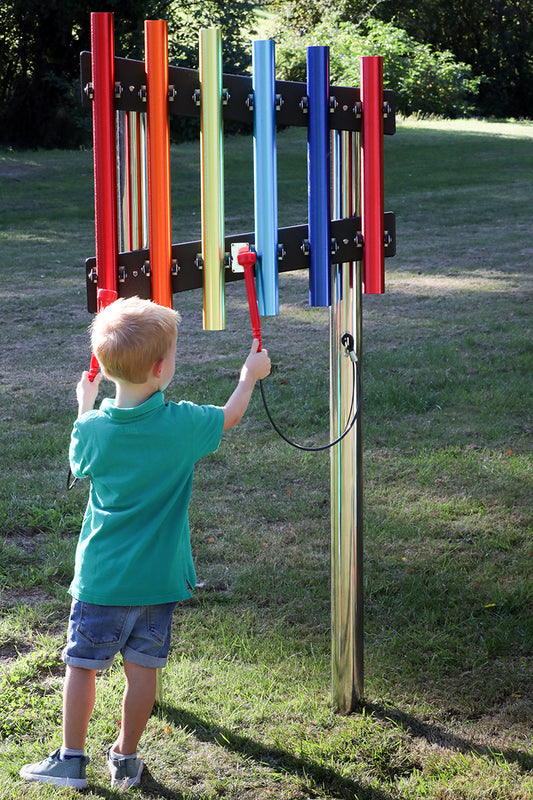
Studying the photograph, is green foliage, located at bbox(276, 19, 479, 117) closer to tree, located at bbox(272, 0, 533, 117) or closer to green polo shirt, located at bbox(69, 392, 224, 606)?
tree, located at bbox(272, 0, 533, 117)

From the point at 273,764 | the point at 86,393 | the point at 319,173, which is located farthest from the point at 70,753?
the point at 319,173

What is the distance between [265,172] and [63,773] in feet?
5.54

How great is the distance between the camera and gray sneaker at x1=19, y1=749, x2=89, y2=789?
2424 mm

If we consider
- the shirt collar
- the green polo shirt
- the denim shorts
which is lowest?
the denim shorts

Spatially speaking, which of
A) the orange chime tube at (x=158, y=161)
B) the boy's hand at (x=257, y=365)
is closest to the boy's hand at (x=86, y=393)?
the orange chime tube at (x=158, y=161)

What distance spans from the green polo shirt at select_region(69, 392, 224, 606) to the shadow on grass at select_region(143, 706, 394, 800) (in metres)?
0.58

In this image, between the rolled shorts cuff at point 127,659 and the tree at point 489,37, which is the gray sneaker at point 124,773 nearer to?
the rolled shorts cuff at point 127,659

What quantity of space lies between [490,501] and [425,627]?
3.78 ft

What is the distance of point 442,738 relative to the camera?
2658mm

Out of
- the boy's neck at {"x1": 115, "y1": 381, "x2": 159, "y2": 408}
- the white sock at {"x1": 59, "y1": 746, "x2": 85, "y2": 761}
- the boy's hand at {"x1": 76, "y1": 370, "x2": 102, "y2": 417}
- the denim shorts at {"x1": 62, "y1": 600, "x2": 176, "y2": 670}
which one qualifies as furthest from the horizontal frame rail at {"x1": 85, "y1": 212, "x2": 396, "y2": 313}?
the white sock at {"x1": 59, "y1": 746, "x2": 85, "y2": 761}

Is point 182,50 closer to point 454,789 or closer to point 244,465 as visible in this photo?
point 244,465

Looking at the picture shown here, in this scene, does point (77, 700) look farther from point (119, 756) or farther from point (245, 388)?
A: point (245, 388)

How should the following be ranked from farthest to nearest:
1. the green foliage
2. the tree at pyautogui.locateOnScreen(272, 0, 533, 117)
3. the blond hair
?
the tree at pyautogui.locateOnScreen(272, 0, 533, 117) < the green foliage < the blond hair

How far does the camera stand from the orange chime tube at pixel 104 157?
2291 millimetres
